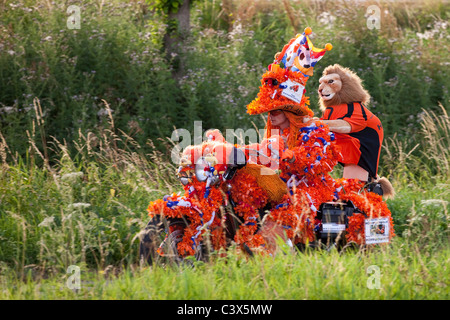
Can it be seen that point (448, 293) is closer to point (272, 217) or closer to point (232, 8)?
point (272, 217)

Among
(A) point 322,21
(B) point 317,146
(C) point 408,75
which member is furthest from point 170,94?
(B) point 317,146

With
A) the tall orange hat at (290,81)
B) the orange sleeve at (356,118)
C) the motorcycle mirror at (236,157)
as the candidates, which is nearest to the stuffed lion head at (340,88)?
the orange sleeve at (356,118)

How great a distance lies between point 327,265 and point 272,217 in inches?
26.2

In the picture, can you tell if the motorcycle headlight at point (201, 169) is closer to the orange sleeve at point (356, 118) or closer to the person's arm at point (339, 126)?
the person's arm at point (339, 126)

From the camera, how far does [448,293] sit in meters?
3.90

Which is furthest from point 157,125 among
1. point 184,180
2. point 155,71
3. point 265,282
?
point 265,282

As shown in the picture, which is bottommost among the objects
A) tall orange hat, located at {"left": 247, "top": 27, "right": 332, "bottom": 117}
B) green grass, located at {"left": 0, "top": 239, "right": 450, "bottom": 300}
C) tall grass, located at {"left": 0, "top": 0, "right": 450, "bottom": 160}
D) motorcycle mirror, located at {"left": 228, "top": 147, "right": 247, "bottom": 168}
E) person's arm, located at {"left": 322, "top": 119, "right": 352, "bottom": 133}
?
green grass, located at {"left": 0, "top": 239, "right": 450, "bottom": 300}

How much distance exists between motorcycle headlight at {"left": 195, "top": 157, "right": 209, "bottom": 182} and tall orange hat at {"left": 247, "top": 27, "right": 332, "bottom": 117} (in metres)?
0.66

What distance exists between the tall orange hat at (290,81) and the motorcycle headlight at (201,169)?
2.17 ft

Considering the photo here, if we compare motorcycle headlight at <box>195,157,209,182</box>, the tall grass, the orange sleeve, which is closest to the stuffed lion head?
the orange sleeve

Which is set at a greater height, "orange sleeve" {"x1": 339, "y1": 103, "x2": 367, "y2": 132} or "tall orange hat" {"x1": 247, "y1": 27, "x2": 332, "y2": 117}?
"tall orange hat" {"x1": 247, "y1": 27, "x2": 332, "y2": 117}

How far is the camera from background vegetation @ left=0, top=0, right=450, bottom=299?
4051 mm

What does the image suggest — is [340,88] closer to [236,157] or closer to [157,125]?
[236,157]

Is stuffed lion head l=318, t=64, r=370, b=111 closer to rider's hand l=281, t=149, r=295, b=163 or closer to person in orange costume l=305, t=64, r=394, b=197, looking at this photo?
person in orange costume l=305, t=64, r=394, b=197
